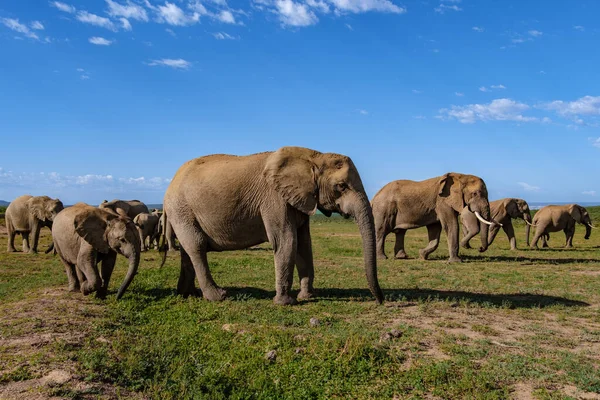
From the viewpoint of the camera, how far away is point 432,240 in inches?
729

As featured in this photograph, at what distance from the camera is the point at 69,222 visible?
34.9ft

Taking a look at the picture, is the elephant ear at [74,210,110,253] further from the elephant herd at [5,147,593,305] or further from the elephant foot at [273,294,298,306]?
the elephant foot at [273,294,298,306]

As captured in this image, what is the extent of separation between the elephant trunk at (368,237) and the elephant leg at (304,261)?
5.00ft

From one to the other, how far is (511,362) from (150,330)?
543 centimetres

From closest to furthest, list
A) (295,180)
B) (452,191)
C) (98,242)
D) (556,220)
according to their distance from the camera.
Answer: (295,180), (98,242), (452,191), (556,220)

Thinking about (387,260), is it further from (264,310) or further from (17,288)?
(17,288)

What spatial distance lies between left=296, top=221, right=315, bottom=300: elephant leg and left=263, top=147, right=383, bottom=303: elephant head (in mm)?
966

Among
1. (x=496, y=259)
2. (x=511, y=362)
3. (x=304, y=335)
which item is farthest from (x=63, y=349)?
(x=496, y=259)

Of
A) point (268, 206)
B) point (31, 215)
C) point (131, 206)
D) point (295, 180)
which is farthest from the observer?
point (131, 206)

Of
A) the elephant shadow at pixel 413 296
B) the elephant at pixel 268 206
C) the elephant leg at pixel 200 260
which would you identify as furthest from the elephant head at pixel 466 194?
the elephant leg at pixel 200 260

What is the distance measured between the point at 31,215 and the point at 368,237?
1815 centimetres

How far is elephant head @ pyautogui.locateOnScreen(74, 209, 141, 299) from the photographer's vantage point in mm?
9992

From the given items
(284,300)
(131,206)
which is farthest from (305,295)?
(131,206)

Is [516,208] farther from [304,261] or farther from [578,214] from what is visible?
[304,261]
